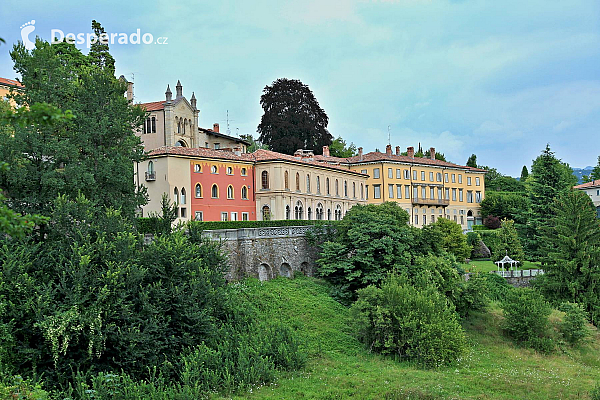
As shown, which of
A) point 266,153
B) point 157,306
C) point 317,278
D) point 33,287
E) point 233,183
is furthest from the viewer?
point 266,153

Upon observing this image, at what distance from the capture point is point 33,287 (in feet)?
67.7

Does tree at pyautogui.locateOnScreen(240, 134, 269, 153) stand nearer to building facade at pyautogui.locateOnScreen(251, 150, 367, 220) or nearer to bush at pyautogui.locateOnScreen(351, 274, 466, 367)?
building facade at pyautogui.locateOnScreen(251, 150, 367, 220)

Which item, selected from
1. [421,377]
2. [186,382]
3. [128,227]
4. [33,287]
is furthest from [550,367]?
[33,287]

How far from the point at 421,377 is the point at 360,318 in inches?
209

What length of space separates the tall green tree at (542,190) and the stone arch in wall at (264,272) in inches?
985

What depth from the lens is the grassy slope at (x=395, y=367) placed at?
877 inches

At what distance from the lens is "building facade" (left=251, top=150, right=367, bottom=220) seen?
5038cm

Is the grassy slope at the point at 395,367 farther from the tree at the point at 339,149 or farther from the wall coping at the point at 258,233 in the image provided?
the tree at the point at 339,149

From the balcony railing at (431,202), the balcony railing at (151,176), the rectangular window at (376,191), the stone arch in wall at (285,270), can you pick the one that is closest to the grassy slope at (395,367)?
the stone arch in wall at (285,270)

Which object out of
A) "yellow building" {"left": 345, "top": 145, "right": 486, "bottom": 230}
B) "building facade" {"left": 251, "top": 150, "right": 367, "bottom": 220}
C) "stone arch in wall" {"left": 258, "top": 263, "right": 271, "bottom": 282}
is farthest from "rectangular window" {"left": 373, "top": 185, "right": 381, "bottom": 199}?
"stone arch in wall" {"left": 258, "top": 263, "right": 271, "bottom": 282}

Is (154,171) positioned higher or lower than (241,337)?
higher

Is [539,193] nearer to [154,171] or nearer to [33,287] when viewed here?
[154,171]

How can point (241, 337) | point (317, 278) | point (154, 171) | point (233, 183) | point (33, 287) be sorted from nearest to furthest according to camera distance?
point (33, 287) < point (241, 337) < point (317, 278) < point (154, 171) < point (233, 183)

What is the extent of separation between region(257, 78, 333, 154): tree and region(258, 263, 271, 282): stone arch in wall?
34.0 meters
